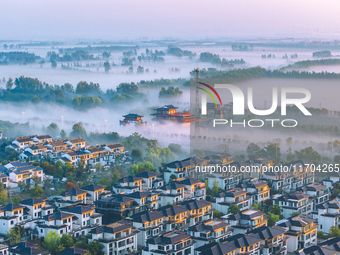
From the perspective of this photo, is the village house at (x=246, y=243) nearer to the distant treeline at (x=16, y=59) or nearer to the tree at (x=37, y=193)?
the tree at (x=37, y=193)

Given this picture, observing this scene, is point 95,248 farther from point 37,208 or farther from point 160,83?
point 160,83

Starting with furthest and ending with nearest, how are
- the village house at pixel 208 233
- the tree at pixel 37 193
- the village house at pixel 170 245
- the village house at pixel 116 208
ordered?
1. the tree at pixel 37 193
2. the village house at pixel 116 208
3. the village house at pixel 208 233
4. the village house at pixel 170 245

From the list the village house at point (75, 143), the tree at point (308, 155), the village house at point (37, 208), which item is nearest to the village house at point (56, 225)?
the village house at point (37, 208)

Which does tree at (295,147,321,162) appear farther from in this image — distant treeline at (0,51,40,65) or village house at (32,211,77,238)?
distant treeline at (0,51,40,65)

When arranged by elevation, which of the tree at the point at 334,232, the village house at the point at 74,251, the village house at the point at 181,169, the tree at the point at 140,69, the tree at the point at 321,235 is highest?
the tree at the point at 140,69

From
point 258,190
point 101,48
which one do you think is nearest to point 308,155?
point 258,190

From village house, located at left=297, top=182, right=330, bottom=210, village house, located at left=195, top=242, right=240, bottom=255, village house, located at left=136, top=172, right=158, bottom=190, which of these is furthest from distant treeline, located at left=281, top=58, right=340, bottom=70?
village house, located at left=195, top=242, right=240, bottom=255

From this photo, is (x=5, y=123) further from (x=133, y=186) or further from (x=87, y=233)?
(x=87, y=233)

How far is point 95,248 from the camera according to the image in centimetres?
641

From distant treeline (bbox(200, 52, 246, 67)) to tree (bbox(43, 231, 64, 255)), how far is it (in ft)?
74.9

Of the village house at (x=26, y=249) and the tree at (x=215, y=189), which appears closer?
the village house at (x=26, y=249)

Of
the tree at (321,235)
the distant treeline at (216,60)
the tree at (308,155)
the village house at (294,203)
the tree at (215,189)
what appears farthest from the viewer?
the distant treeline at (216,60)

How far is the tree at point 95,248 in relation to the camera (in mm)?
6381

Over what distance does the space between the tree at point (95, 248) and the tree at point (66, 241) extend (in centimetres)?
26
